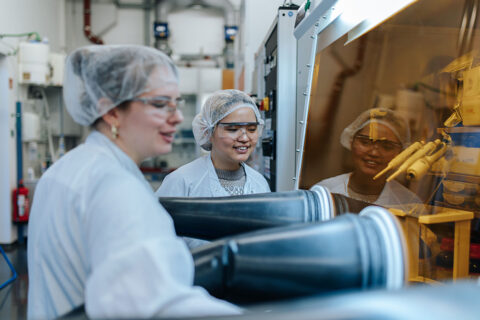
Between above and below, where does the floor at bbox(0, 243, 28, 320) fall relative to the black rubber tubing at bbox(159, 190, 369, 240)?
below

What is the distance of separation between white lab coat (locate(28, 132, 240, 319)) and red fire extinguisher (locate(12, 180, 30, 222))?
3.41 m

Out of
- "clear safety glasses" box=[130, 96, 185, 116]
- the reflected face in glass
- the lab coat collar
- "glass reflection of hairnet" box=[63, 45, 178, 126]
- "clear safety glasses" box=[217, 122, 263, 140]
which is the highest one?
"glass reflection of hairnet" box=[63, 45, 178, 126]

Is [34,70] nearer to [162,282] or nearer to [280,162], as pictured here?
[280,162]

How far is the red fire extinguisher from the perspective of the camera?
3609 millimetres

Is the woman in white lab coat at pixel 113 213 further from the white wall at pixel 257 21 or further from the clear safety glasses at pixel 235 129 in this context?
the white wall at pixel 257 21

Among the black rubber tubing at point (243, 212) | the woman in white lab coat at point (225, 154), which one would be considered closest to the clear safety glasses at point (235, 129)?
the woman in white lab coat at point (225, 154)

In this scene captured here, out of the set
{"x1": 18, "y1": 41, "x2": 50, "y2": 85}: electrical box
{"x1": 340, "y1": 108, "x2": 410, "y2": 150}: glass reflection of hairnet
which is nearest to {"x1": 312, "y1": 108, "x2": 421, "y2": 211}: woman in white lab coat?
{"x1": 340, "y1": 108, "x2": 410, "y2": 150}: glass reflection of hairnet

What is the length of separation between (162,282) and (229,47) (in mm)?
5351

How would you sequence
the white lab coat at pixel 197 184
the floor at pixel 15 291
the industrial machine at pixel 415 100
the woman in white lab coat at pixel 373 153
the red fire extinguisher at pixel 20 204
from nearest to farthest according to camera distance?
the industrial machine at pixel 415 100
the woman in white lab coat at pixel 373 153
the white lab coat at pixel 197 184
the floor at pixel 15 291
the red fire extinguisher at pixel 20 204

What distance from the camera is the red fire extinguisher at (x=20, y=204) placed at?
3.61 m

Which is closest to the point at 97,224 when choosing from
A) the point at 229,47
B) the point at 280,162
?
the point at 280,162

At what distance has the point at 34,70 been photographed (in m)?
3.74

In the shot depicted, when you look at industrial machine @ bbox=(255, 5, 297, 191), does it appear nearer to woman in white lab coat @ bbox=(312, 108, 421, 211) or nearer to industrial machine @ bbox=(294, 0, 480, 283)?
industrial machine @ bbox=(294, 0, 480, 283)

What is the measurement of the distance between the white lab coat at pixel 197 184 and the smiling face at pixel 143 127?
0.74 m
